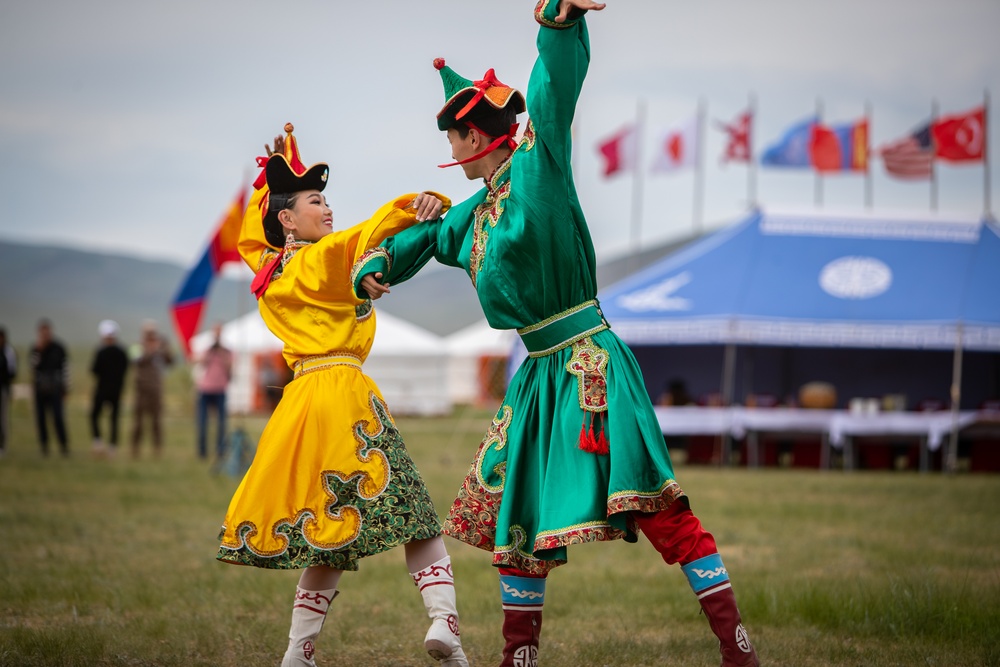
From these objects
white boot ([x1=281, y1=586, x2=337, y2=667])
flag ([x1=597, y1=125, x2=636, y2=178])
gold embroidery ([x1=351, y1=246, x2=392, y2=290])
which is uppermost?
flag ([x1=597, y1=125, x2=636, y2=178])

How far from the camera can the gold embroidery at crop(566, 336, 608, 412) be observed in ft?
11.3

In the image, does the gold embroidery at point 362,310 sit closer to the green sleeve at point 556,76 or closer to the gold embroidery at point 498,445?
the gold embroidery at point 498,445

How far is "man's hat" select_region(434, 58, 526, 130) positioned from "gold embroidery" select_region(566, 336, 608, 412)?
0.77 m

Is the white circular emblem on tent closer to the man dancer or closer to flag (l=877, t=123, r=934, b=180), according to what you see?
flag (l=877, t=123, r=934, b=180)

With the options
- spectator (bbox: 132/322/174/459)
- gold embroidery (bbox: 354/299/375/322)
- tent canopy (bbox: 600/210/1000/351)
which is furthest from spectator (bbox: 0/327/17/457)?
gold embroidery (bbox: 354/299/375/322)

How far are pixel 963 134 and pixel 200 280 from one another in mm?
A: 11084

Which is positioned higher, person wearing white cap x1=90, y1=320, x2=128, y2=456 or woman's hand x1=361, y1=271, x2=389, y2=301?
woman's hand x1=361, y1=271, x2=389, y2=301

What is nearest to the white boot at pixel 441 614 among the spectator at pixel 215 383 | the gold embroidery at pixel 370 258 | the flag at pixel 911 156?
the gold embroidery at pixel 370 258

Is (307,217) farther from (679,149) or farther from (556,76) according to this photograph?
(679,149)

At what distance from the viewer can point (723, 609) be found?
338 cm

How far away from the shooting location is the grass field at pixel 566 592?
14.3 feet

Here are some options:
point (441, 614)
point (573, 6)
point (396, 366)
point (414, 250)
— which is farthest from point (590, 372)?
point (396, 366)

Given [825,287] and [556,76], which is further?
[825,287]

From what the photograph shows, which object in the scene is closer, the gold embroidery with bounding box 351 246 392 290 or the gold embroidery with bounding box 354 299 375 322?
the gold embroidery with bounding box 351 246 392 290
